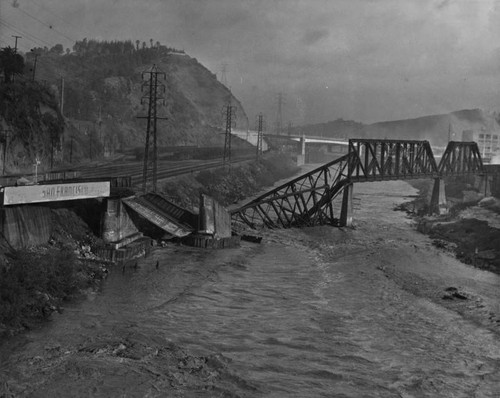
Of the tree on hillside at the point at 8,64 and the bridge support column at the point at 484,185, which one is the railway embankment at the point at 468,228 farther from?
the tree on hillside at the point at 8,64

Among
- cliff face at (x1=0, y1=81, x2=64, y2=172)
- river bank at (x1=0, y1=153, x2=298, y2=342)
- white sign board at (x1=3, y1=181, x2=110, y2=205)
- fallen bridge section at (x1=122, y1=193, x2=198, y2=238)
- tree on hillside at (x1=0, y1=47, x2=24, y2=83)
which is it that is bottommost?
river bank at (x1=0, y1=153, x2=298, y2=342)

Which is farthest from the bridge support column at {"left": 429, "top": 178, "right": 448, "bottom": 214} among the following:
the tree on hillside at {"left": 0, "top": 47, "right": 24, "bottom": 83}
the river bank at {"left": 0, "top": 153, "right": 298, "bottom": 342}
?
the tree on hillside at {"left": 0, "top": 47, "right": 24, "bottom": 83}

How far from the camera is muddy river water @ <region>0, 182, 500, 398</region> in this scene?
840 inches

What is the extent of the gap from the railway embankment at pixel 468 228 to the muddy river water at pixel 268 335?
231 inches

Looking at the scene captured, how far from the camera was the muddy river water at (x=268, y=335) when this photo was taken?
70.0 feet

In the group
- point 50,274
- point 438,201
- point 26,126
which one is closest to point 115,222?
point 50,274

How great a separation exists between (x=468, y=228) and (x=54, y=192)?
46879 mm

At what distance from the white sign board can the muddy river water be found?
699cm

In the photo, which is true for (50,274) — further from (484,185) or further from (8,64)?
(484,185)

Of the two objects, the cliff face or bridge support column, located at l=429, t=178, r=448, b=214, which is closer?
the cliff face

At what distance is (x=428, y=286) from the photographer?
38.3m

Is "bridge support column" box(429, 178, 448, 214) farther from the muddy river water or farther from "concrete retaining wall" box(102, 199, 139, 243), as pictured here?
"concrete retaining wall" box(102, 199, 139, 243)

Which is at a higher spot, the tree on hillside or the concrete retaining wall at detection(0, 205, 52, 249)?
the tree on hillside

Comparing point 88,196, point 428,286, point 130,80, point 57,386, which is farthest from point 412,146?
point 130,80
